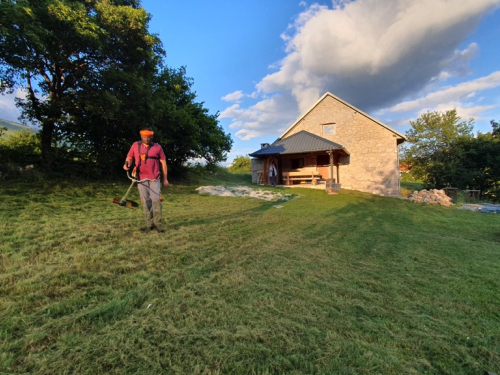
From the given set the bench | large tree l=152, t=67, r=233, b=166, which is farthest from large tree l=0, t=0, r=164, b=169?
the bench

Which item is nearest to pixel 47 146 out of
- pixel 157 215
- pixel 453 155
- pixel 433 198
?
pixel 157 215

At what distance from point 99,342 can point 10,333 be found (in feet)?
2.09

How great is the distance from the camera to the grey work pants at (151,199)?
4.30m

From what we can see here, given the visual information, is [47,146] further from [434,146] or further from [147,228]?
[434,146]

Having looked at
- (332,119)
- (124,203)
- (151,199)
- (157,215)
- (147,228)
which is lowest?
(147,228)

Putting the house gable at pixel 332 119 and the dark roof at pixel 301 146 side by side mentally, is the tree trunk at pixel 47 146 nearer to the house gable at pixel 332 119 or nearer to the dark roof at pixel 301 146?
the dark roof at pixel 301 146

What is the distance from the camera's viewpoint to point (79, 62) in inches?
322

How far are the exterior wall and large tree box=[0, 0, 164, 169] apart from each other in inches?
528

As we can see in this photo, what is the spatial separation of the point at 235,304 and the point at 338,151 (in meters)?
16.4

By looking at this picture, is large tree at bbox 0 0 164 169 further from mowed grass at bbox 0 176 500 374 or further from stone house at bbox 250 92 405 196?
stone house at bbox 250 92 405 196

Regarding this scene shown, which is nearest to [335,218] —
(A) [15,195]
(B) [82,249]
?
(B) [82,249]

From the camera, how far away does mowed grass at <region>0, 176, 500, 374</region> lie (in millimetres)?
1563

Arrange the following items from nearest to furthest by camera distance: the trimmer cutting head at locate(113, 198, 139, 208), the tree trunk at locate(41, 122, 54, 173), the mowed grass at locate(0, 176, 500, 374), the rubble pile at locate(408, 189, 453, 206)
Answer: the mowed grass at locate(0, 176, 500, 374), the trimmer cutting head at locate(113, 198, 139, 208), the tree trunk at locate(41, 122, 54, 173), the rubble pile at locate(408, 189, 453, 206)

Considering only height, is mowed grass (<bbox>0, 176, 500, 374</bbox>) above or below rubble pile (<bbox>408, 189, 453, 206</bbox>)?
above
